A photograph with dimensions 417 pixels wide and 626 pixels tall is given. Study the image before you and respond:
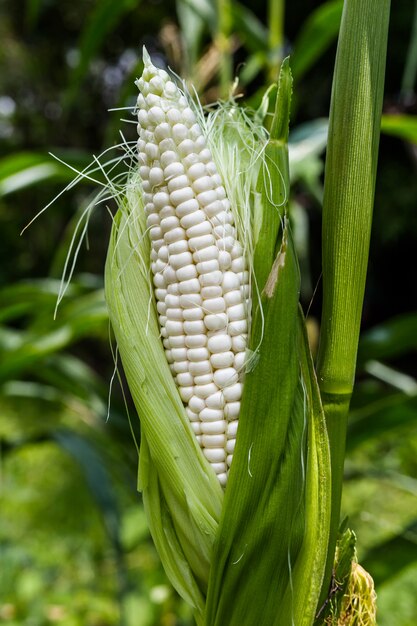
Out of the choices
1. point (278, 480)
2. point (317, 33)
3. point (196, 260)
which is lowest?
point (278, 480)

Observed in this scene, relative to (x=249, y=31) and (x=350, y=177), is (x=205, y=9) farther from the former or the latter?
(x=350, y=177)

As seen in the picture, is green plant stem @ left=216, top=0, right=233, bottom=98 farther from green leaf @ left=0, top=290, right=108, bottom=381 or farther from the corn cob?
the corn cob

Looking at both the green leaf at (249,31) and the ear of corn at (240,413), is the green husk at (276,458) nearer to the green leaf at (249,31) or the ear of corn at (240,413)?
the ear of corn at (240,413)

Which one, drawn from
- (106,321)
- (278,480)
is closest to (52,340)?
(106,321)

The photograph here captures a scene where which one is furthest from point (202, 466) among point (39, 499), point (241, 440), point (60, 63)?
point (60, 63)

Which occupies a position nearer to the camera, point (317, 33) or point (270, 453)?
point (270, 453)

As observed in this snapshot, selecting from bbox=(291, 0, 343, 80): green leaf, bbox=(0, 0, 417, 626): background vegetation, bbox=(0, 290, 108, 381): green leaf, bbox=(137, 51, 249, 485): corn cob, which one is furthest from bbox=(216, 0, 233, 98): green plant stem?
bbox=(137, 51, 249, 485): corn cob

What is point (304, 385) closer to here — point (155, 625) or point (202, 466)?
point (202, 466)
